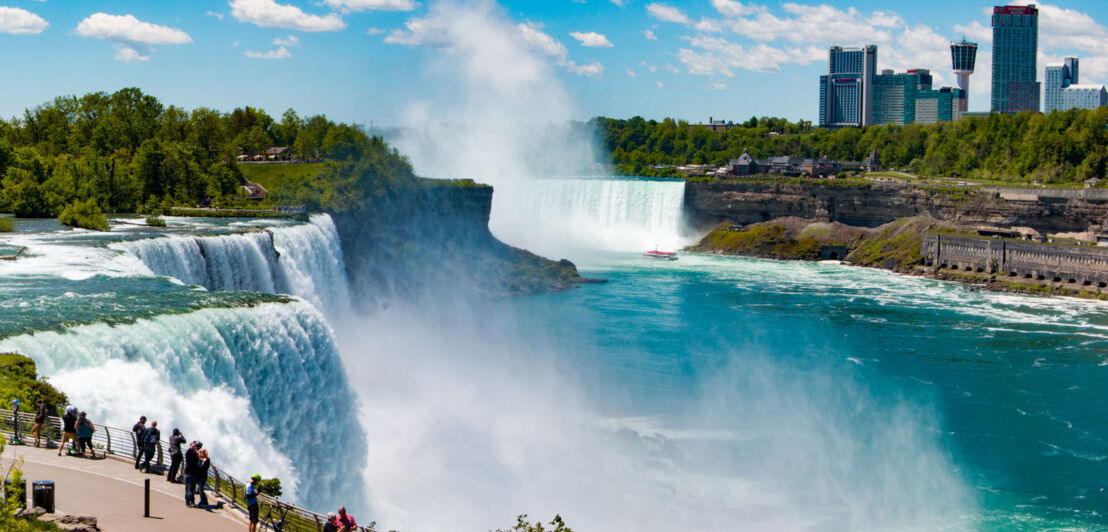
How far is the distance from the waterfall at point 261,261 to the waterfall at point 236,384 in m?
8.22

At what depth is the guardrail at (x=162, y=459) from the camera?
14.0 meters

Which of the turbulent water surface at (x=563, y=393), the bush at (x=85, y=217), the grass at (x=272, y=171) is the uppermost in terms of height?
the grass at (x=272, y=171)

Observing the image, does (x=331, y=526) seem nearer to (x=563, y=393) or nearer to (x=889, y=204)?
(x=563, y=393)

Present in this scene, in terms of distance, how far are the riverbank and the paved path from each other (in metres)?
61.8

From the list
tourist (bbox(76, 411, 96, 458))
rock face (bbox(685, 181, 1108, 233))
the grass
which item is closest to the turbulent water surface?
tourist (bbox(76, 411, 96, 458))

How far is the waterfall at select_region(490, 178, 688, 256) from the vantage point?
94.9m

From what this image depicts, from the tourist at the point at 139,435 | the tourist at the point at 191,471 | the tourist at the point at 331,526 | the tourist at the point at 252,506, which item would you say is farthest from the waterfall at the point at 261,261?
the tourist at the point at 331,526

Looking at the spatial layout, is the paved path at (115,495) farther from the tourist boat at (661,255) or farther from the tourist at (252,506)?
the tourist boat at (661,255)

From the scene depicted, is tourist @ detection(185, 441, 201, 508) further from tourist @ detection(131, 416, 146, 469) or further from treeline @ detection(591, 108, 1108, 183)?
treeline @ detection(591, 108, 1108, 183)

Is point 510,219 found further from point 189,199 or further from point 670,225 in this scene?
point 189,199

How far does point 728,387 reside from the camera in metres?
38.5

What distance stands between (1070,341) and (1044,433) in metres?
17.7

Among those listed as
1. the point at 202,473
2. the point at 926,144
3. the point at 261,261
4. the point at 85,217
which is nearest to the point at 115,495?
the point at 202,473

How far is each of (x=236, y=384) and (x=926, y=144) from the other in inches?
4908
